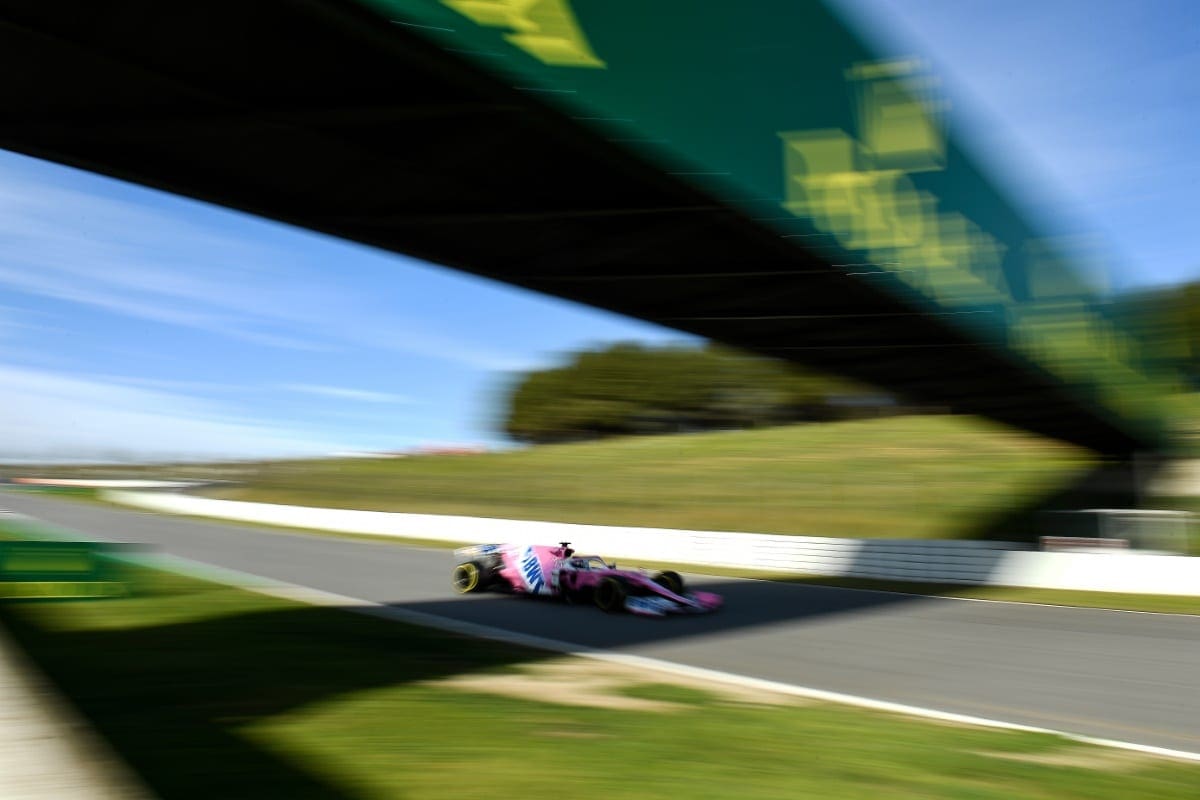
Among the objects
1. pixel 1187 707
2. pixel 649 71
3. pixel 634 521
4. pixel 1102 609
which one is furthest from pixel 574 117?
pixel 634 521

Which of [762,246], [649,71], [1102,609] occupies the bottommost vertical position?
[1102,609]

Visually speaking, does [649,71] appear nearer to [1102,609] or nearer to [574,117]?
[574,117]

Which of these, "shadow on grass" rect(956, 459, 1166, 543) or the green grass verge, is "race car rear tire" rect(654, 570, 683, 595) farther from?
"shadow on grass" rect(956, 459, 1166, 543)

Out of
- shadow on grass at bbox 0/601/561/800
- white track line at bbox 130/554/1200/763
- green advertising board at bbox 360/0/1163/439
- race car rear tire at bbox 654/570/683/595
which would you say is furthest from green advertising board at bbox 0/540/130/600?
green advertising board at bbox 360/0/1163/439

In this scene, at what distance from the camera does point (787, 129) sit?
19.6 feet

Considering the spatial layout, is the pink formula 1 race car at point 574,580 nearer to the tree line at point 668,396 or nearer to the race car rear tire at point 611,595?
the race car rear tire at point 611,595

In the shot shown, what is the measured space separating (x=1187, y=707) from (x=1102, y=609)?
587 cm

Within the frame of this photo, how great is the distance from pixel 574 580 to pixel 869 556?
699cm

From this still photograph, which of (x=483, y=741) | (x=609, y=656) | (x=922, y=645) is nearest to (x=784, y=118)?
(x=483, y=741)

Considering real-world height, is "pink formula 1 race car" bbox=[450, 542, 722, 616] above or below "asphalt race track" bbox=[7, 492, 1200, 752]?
above

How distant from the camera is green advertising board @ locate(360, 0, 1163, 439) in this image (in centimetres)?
389

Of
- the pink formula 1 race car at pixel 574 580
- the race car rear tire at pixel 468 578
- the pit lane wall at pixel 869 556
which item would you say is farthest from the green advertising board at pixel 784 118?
the race car rear tire at pixel 468 578

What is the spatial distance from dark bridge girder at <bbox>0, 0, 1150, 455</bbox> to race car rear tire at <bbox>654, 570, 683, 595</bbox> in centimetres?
443

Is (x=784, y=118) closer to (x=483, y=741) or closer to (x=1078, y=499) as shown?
(x=483, y=741)
